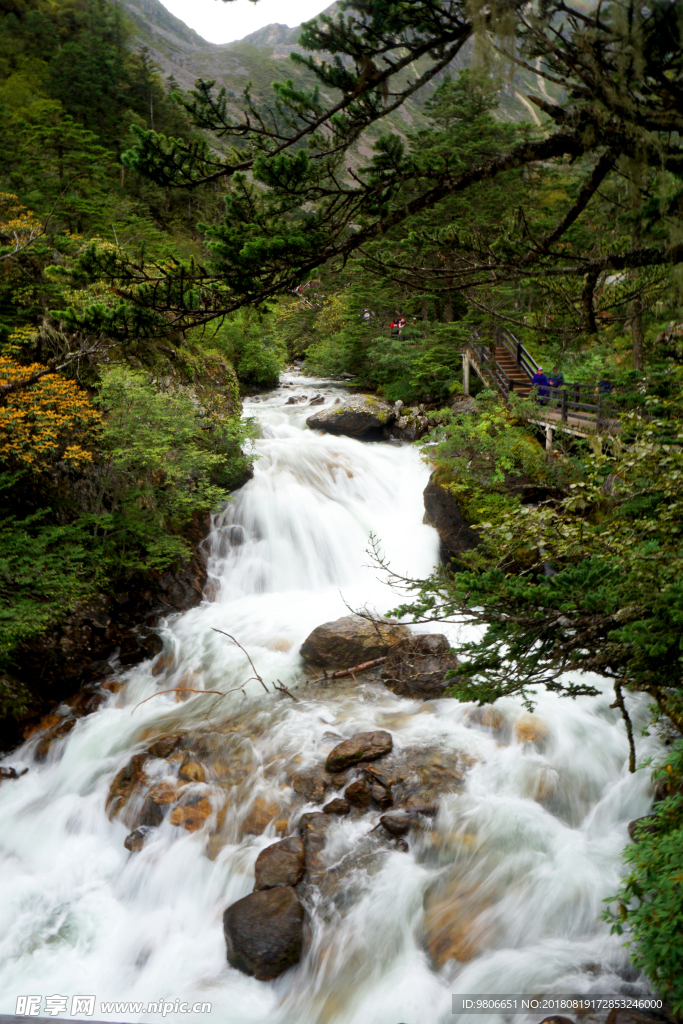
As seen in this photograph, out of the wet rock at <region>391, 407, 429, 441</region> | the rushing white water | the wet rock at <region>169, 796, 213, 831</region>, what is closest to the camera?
the rushing white water

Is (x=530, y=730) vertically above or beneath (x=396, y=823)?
above

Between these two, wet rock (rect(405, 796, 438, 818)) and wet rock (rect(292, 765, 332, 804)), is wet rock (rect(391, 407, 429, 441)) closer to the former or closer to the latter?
wet rock (rect(292, 765, 332, 804))

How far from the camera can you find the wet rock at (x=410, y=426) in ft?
56.3

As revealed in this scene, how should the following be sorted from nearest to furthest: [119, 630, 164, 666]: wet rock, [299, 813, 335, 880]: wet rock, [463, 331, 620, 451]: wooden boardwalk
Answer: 1. [299, 813, 335, 880]: wet rock
2. [119, 630, 164, 666]: wet rock
3. [463, 331, 620, 451]: wooden boardwalk

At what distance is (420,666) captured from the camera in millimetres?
7773

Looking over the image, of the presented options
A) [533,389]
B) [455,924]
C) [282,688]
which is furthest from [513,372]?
[455,924]

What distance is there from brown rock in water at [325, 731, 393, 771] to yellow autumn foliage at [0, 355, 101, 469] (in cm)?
573

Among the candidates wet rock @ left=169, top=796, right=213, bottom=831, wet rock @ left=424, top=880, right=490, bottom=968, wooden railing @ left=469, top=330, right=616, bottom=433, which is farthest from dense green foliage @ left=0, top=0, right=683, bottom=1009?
wet rock @ left=169, top=796, right=213, bottom=831

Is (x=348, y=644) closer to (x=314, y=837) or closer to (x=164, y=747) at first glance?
(x=164, y=747)

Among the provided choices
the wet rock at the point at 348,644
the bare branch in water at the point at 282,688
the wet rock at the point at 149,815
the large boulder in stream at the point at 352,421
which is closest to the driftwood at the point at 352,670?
the wet rock at the point at 348,644

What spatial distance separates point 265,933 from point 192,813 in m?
1.75

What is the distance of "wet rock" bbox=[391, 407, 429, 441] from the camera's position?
56.3 ft

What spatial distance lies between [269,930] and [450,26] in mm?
6756

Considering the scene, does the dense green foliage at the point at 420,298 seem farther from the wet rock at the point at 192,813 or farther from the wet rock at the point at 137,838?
the wet rock at the point at 192,813
